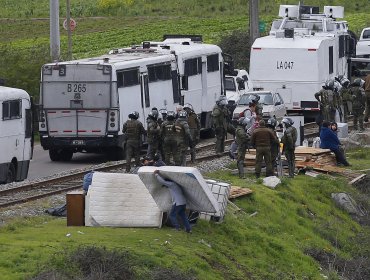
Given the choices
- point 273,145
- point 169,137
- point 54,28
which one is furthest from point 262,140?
point 54,28

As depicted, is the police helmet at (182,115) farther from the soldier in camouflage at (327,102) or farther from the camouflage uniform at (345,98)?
the camouflage uniform at (345,98)

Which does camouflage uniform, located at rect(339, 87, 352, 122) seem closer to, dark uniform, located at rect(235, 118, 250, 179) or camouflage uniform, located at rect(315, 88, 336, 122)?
camouflage uniform, located at rect(315, 88, 336, 122)

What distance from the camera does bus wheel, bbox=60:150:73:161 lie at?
120 feet

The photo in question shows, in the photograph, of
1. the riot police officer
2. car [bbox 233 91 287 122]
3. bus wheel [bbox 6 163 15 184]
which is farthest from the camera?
car [bbox 233 91 287 122]

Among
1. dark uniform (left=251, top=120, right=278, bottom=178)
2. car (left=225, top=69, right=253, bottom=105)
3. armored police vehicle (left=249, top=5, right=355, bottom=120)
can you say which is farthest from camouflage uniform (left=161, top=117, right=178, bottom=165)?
car (left=225, top=69, right=253, bottom=105)

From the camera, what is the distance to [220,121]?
33688 mm

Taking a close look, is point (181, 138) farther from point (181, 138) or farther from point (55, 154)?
point (55, 154)

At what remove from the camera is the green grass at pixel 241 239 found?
19.5 m

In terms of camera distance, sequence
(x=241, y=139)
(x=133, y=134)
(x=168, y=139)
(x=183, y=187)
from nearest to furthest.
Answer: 1. (x=183, y=187)
2. (x=241, y=139)
3. (x=168, y=139)
4. (x=133, y=134)

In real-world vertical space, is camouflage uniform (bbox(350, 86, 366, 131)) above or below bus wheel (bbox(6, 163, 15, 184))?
above

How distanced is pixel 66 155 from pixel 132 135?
22.6ft

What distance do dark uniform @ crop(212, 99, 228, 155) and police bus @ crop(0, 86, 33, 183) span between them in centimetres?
476

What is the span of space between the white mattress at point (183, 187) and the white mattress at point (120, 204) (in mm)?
253

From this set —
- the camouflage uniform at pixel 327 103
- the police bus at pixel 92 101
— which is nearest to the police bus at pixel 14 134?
the police bus at pixel 92 101
